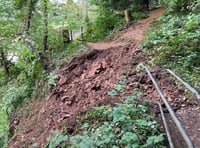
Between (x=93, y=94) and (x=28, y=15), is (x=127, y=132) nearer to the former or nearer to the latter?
(x=93, y=94)

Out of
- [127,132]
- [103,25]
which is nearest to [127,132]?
[127,132]

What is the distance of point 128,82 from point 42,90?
3.44 metres

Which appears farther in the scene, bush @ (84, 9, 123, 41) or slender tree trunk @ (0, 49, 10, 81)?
bush @ (84, 9, 123, 41)

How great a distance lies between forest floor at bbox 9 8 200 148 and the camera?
4.16 m

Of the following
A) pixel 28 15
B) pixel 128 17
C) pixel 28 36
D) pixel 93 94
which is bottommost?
pixel 93 94

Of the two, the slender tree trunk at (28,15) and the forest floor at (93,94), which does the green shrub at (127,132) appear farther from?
→ the slender tree trunk at (28,15)

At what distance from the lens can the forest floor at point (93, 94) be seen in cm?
416

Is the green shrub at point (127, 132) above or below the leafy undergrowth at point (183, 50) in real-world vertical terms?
below

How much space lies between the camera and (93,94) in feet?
18.1

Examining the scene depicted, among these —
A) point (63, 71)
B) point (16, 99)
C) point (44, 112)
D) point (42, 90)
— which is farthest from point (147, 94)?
point (16, 99)

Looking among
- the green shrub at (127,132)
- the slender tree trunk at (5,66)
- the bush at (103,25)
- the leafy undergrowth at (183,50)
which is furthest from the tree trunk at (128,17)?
the green shrub at (127,132)

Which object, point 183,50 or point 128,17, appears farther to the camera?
point 128,17

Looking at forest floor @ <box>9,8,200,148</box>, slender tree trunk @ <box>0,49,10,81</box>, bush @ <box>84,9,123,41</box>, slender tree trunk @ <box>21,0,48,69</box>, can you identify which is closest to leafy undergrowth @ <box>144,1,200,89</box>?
forest floor @ <box>9,8,200,148</box>

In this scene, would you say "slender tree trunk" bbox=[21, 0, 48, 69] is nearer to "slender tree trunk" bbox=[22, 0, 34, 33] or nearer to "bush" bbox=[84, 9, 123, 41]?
"slender tree trunk" bbox=[22, 0, 34, 33]
